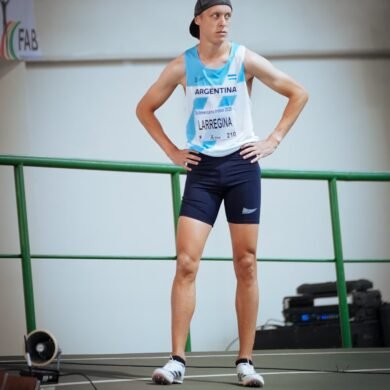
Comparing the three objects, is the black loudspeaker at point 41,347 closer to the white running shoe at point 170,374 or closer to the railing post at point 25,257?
the white running shoe at point 170,374

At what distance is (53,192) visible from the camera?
895 cm

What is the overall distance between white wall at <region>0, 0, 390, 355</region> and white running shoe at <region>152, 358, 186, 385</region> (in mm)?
4526

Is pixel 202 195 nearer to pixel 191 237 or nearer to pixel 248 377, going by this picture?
pixel 191 237

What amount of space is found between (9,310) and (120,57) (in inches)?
89.7

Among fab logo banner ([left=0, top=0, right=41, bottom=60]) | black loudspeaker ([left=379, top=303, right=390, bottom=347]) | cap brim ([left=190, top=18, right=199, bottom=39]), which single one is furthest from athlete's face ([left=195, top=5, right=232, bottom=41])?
fab logo banner ([left=0, top=0, right=41, bottom=60])

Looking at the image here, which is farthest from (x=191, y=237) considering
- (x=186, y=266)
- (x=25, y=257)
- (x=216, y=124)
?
(x=25, y=257)

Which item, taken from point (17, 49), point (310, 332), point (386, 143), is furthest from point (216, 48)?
point (386, 143)

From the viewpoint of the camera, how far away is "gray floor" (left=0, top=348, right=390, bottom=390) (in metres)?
4.30

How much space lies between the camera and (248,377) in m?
4.22

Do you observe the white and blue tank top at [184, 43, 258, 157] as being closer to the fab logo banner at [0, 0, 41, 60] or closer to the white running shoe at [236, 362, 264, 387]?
the white running shoe at [236, 362, 264, 387]

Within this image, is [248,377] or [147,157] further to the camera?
[147,157]

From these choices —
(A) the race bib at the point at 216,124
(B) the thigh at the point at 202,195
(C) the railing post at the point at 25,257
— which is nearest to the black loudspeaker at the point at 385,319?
(C) the railing post at the point at 25,257

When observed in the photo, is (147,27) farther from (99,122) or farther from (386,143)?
(386,143)

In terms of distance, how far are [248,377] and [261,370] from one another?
69cm
